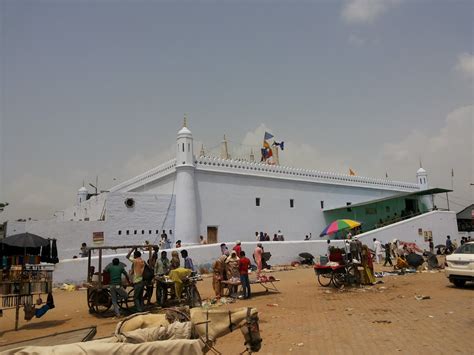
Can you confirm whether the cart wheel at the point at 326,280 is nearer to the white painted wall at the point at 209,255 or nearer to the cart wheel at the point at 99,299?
the white painted wall at the point at 209,255

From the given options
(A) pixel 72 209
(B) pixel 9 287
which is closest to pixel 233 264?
(B) pixel 9 287

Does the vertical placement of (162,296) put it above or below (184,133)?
below

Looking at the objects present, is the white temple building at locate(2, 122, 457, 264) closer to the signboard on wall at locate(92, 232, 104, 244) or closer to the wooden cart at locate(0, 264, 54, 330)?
the signboard on wall at locate(92, 232, 104, 244)

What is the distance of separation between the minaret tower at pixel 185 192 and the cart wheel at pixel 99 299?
38.9ft

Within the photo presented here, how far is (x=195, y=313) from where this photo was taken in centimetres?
406

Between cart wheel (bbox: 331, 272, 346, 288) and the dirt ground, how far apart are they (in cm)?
37

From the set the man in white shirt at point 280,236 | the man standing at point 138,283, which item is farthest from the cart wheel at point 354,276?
the man in white shirt at point 280,236

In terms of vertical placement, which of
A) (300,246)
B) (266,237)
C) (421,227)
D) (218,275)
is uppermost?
(421,227)

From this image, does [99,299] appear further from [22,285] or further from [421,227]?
[421,227]

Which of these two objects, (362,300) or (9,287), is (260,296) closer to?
(362,300)

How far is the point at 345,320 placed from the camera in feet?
26.1

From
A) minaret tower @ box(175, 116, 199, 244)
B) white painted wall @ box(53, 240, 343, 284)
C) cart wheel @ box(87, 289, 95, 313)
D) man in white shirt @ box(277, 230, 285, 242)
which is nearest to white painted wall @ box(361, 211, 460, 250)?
white painted wall @ box(53, 240, 343, 284)

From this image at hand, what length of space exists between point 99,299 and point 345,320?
6.14 metres

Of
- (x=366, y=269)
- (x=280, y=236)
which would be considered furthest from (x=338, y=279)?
(x=280, y=236)
